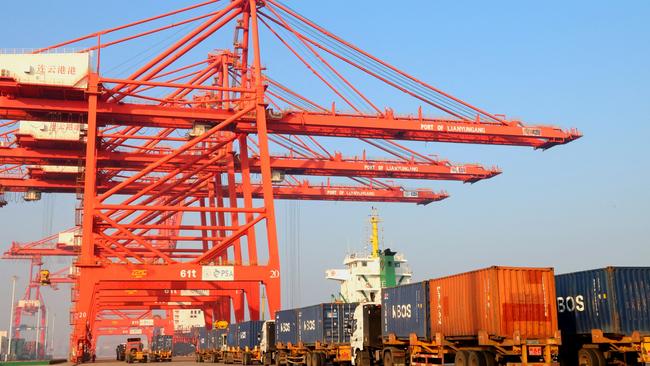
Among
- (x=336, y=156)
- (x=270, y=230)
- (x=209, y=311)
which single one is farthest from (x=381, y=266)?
(x=209, y=311)

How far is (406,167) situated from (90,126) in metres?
20.5

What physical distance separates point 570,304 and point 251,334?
22.0 meters

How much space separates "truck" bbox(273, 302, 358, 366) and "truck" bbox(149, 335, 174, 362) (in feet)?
79.4

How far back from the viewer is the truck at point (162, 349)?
52.0 meters

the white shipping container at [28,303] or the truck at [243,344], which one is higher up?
the white shipping container at [28,303]

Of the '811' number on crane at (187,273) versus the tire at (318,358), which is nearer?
the tire at (318,358)

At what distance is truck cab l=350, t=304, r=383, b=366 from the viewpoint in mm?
23719

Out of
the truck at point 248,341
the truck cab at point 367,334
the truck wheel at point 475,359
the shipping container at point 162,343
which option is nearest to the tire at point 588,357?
the truck wheel at point 475,359

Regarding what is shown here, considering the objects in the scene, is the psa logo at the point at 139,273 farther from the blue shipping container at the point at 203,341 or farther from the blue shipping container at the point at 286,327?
the blue shipping container at the point at 203,341

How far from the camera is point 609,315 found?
16562 millimetres

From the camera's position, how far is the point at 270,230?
36.4m

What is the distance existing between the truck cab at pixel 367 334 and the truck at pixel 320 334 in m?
1.03

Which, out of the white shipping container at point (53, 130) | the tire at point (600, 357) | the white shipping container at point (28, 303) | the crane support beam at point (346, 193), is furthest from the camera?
the white shipping container at point (28, 303)

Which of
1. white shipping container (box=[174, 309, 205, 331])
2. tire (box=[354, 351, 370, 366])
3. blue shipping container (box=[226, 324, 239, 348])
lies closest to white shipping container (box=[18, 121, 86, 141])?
blue shipping container (box=[226, 324, 239, 348])
